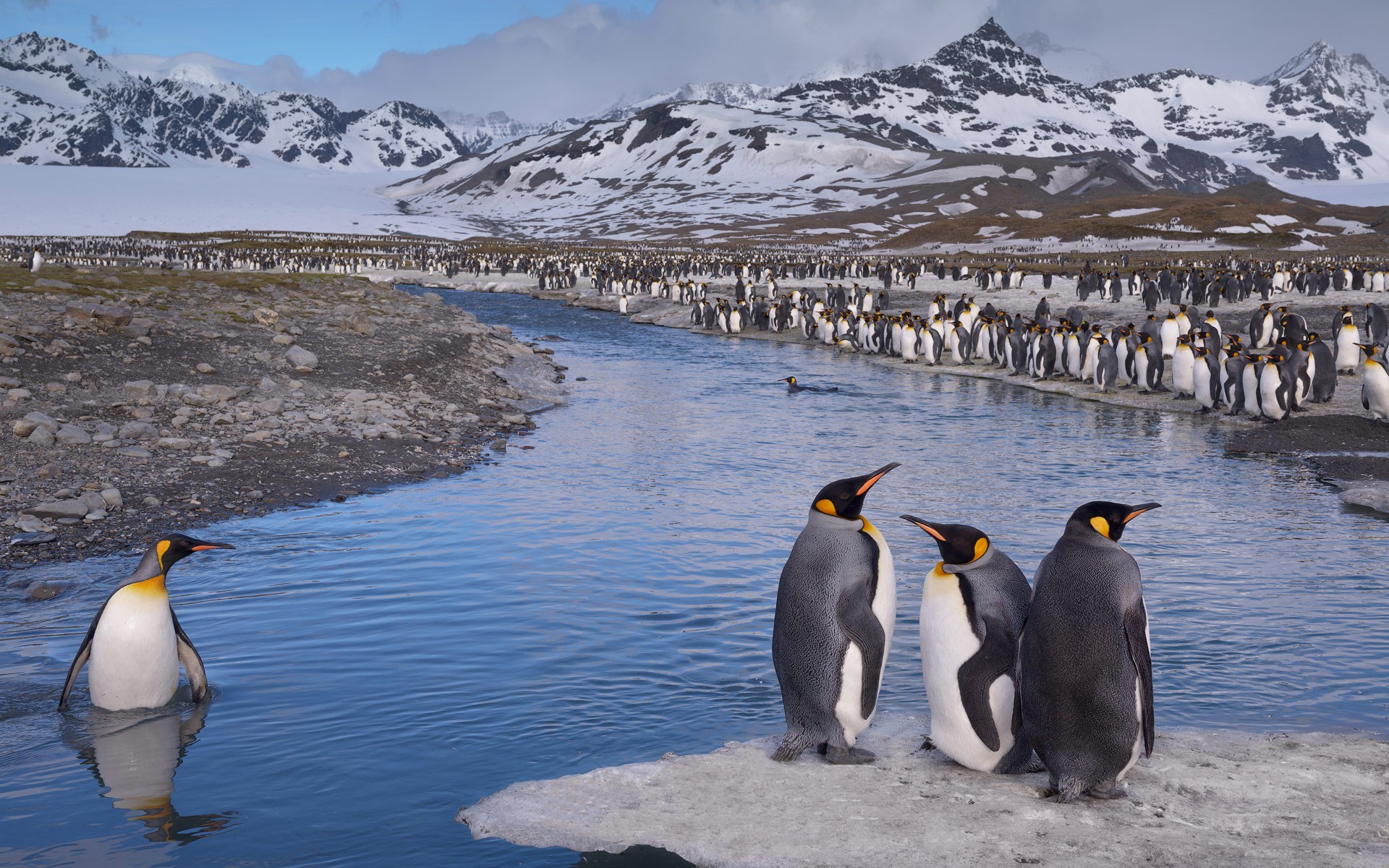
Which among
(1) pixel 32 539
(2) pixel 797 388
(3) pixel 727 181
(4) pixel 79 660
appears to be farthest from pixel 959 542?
(3) pixel 727 181

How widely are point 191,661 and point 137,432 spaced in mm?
5982

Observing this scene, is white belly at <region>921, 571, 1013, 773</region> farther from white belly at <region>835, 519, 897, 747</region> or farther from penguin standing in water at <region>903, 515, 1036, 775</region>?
white belly at <region>835, 519, 897, 747</region>

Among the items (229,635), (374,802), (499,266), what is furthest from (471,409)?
(499,266)

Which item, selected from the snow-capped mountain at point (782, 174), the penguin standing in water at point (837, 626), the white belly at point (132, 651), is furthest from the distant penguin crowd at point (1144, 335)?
the snow-capped mountain at point (782, 174)

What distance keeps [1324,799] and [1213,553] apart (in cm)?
528

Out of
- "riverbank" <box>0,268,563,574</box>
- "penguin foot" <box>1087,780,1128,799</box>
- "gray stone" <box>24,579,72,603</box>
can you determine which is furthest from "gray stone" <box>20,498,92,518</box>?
"penguin foot" <box>1087,780,1128,799</box>

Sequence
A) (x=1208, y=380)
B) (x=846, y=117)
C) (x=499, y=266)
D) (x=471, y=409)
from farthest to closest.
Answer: (x=846, y=117) < (x=499, y=266) < (x=1208, y=380) < (x=471, y=409)

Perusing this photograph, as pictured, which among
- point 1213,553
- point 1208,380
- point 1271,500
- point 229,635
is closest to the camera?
point 229,635

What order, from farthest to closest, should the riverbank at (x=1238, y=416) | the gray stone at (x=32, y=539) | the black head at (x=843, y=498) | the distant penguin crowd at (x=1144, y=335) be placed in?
the distant penguin crowd at (x=1144, y=335), the riverbank at (x=1238, y=416), the gray stone at (x=32, y=539), the black head at (x=843, y=498)

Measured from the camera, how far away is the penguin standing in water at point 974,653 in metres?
4.35

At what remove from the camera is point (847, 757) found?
14.9ft

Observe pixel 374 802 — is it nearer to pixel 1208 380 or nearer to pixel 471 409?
pixel 471 409

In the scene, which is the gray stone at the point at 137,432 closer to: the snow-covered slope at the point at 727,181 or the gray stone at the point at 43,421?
the gray stone at the point at 43,421

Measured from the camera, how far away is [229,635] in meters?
6.62
